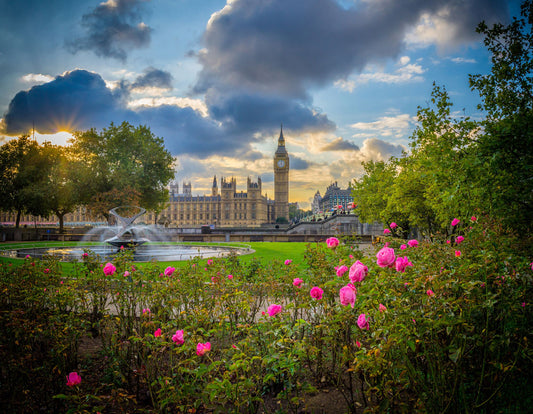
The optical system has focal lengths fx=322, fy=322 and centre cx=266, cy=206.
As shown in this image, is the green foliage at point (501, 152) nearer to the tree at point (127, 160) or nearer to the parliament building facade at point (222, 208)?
the tree at point (127, 160)

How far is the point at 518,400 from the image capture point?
2.60m

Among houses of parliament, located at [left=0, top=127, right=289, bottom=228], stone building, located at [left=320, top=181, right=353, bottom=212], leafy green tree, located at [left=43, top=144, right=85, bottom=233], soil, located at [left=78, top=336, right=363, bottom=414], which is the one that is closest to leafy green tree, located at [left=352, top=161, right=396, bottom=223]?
soil, located at [left=78, top=336, right=363, bottom=414]

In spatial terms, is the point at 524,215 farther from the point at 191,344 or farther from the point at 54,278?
the point at 54,278

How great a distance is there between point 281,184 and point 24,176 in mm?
103054

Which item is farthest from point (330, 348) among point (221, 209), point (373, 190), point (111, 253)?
point (221, 209)

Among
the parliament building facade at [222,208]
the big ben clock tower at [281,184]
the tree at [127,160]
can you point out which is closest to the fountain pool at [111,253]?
the tree at [127,160]

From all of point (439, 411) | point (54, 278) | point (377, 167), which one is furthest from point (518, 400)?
point (377, 167)

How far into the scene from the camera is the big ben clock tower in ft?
422

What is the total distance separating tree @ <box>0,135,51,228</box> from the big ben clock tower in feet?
319

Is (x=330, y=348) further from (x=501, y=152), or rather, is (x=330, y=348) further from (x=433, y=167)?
(x=433, y=167)

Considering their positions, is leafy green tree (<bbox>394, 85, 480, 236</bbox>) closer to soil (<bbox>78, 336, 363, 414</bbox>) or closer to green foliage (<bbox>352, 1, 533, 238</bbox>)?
green foliage (<bbox>352, 1, 533, 238</bbox>)

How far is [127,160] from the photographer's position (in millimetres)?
31625

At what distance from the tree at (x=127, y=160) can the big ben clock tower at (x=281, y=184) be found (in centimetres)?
9373

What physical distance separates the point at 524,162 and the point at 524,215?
696 millimetres
